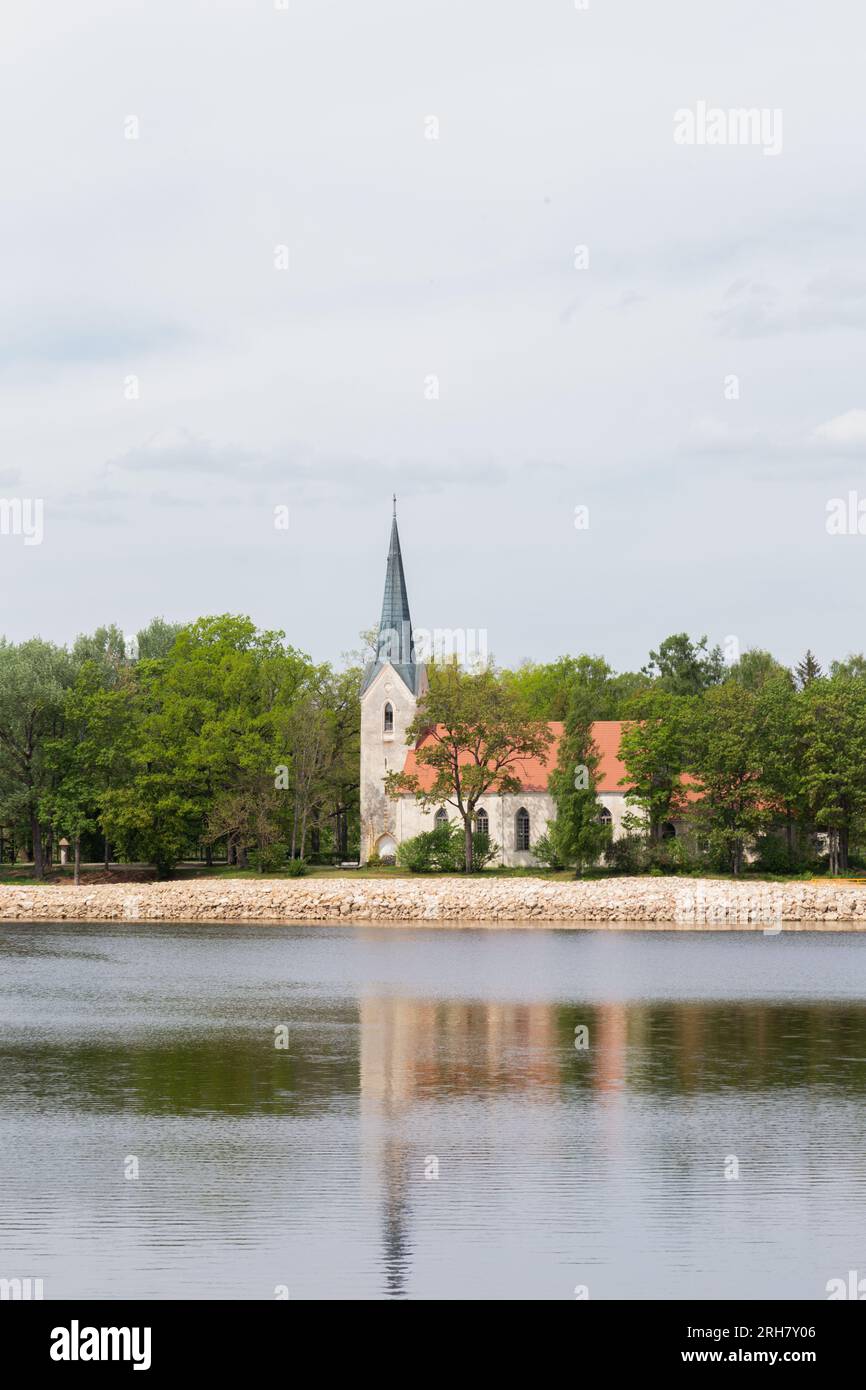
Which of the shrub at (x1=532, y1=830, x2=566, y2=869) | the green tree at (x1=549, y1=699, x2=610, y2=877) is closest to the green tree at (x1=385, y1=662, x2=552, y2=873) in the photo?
the shrub at (x1=532, y1=830, x2=566, y2=869)

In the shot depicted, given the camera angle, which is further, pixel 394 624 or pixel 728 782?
pixel 394 624

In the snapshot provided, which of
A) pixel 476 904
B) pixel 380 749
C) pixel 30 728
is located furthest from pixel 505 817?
pixel 30 728

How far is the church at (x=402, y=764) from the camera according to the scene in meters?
91.4

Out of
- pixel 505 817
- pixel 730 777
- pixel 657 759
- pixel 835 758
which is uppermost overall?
pixel 657 759

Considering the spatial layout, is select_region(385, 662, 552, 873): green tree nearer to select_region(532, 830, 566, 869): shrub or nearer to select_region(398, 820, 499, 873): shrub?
select_region(398, 820, 499, 873): shrub

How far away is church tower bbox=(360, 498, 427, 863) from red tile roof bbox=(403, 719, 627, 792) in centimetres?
155

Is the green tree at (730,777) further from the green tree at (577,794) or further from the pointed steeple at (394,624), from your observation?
the pointed steeple at (394,624)

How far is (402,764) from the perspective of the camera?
94.6 meters

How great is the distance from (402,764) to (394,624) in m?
8.32

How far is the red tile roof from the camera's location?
88.6 meters

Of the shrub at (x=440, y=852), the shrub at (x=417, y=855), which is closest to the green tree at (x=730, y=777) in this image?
the shrub at (x=440, y=852)

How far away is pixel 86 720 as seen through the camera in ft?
279

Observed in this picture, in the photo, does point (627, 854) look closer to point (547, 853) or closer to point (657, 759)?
point (547, 853)
